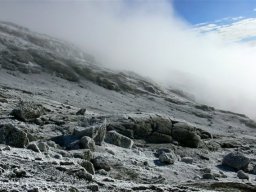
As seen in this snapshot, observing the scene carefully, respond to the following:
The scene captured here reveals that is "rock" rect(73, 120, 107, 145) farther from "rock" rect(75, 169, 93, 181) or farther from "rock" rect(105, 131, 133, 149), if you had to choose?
"rock" rect(75, 169, 93, 181)

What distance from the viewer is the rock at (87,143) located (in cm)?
2852

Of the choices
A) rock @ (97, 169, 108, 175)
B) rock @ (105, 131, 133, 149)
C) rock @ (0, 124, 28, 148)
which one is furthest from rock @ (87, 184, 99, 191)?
rock @ (105, 131, 133, 149)

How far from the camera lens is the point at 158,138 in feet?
133

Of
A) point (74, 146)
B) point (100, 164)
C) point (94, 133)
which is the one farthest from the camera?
point (94, 133)

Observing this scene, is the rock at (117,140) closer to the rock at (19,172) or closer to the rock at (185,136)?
the rock at (185,136)

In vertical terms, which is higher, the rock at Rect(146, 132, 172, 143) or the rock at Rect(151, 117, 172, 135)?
the rock at Rect(151, 117, 172, 135)

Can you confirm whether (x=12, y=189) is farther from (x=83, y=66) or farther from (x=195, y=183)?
(x=83, y=66)

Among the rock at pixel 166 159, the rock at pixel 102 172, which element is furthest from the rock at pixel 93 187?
the rock at pixel 166 159

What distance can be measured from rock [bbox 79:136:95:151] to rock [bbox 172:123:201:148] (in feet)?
48.0

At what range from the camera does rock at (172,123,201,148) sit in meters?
41.4

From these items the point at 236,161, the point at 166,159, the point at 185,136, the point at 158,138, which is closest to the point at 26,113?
the point at 158,138

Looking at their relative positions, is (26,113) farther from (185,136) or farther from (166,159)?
(185,136)

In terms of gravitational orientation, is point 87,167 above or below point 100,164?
above

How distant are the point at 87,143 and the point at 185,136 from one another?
52.2 ft
